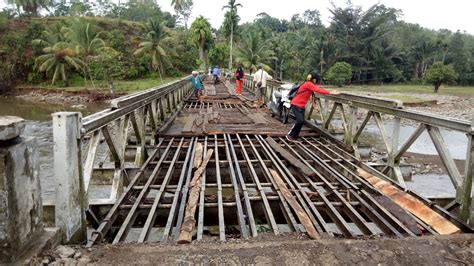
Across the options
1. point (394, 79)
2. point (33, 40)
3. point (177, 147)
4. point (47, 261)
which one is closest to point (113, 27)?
point (33, 40)

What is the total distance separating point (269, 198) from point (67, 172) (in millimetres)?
2191

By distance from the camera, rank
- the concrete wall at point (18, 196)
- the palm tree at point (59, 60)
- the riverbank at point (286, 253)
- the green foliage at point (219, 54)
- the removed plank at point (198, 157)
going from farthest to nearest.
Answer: the green foliage at point (219, 54) < the palm tree at point (59, 60) < the removed plank at point (198, 157) < the riverbank at point (286, 253) < the concrete wall at point (18, 196)

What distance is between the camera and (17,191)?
2.40 meters

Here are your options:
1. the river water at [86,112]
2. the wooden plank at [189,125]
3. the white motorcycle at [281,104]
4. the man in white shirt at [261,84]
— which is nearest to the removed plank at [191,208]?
the river water at [86,112]

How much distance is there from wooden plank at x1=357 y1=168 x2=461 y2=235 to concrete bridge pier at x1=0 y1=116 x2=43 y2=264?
347 cm

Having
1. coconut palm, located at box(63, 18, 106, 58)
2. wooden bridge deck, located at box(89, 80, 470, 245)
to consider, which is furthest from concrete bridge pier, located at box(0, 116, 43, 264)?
coconut palm, located at box(63, 18, 106, 58)

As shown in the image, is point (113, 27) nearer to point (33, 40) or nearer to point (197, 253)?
point (33, 40)

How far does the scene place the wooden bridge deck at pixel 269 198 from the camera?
11.4ft

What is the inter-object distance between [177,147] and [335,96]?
3.21 m

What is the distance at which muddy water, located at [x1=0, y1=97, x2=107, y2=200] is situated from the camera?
40.5 ft

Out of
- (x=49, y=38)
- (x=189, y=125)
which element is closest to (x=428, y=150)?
(x=189, y=125)

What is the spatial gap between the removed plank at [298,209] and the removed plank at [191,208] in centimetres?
101

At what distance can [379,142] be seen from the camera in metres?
19.2

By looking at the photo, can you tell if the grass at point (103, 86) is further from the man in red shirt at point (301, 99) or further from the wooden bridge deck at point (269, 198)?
the wooden bridge deck at point (269, 198)
